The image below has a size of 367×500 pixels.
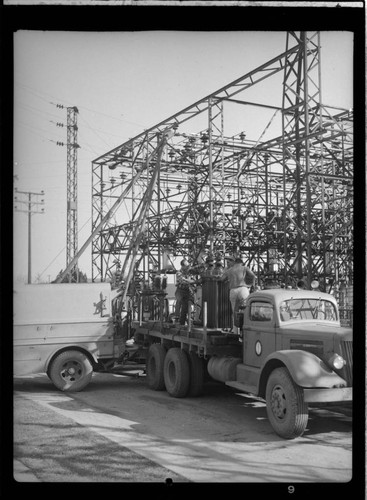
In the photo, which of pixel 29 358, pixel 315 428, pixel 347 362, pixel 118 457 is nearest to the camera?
pixel 118 457

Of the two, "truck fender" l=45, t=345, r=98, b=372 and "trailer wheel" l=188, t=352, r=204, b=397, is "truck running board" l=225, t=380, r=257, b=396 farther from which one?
"truck fender" l=45, t=345, r=98, b=372

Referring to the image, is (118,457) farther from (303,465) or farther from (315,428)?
(315,428)

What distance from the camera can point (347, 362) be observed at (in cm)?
721

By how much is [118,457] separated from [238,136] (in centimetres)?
2032

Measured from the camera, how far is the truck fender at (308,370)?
701 cm

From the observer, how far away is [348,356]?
7.21 m

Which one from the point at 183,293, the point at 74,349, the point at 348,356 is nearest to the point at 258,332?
the point at 348,356

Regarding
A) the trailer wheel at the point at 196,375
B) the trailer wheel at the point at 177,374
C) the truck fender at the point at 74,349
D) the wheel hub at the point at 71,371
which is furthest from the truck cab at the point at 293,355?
the wheel hub at the point at 71,371

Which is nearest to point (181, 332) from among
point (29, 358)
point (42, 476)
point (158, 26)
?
point (29, 358)

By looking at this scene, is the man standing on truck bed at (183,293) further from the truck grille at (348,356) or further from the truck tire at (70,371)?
the truck grille at (348,356)

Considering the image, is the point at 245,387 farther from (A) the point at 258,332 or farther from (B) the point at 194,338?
(B) the point at 194,338

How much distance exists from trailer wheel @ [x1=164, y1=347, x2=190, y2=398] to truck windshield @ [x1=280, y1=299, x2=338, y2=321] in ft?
9.08

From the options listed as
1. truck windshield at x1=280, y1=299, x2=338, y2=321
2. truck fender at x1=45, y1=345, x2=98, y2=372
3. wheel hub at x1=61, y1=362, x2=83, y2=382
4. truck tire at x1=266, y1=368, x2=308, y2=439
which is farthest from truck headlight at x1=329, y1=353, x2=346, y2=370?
wheel hub at x1=61, y1=362, x2=83, y2=382

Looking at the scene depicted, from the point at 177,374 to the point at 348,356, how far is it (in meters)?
3.98
